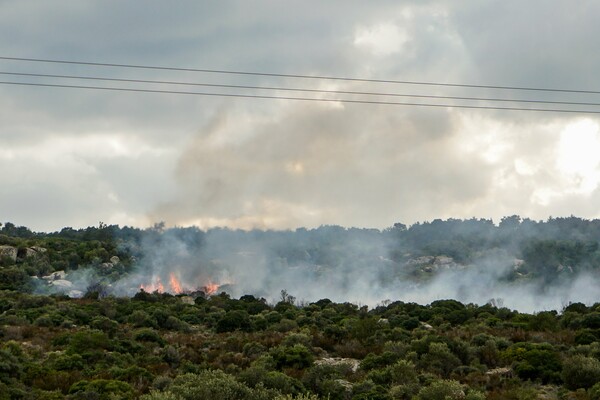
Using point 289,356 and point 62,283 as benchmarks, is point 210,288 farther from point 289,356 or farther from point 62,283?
point 289,356

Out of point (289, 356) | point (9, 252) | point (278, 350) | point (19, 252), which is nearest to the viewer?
point (289, 356)

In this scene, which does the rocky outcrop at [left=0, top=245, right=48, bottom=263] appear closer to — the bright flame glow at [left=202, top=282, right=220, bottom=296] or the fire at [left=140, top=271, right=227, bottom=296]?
the fire at [left=140, top=271, right=227, bottom=296]

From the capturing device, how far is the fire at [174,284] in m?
147

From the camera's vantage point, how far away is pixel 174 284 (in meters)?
153

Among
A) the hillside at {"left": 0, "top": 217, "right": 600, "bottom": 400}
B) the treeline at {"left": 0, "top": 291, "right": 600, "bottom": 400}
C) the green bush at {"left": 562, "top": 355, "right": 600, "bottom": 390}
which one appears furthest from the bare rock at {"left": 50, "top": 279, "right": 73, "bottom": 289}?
the green bush at {"left": 562, "top": 355, "right": 600, "bottom": 390}

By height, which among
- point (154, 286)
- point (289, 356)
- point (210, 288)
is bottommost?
point (289, 356)

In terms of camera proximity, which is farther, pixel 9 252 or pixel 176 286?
pixel 176 286

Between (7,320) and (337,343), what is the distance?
30508 mm

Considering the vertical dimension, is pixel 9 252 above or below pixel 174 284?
below

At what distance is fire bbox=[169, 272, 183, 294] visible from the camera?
5787 inches

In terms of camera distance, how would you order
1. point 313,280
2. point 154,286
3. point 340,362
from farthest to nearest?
point 313,280 → point 154,286 → point 340,362

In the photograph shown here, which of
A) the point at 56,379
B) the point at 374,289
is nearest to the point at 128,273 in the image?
the point at 374,289

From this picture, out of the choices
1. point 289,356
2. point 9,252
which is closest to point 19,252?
point 9,252

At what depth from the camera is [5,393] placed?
43312 mm
